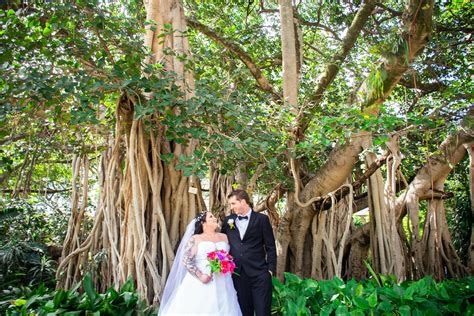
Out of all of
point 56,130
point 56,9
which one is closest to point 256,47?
point 56,130

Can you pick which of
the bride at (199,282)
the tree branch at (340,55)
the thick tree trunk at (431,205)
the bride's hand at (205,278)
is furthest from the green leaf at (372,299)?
the thick tree trunk at (431,205)

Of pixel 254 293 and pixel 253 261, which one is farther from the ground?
pixel 253 261

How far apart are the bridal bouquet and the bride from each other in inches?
2.9

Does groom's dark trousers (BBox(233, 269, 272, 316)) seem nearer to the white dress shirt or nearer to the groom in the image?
the groom

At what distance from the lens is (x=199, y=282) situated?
2.76 metres

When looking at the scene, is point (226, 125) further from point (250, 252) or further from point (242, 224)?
point (250, 252)

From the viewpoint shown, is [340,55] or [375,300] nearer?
[375,300]

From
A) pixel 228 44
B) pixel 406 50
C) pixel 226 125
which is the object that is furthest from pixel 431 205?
pixel 226 125

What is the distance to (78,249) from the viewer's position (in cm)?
383

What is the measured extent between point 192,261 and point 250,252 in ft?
1.19

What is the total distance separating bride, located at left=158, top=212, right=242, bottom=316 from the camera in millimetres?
2703

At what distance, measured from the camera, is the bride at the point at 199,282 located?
106 inches

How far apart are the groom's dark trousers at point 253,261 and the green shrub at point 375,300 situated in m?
0.21

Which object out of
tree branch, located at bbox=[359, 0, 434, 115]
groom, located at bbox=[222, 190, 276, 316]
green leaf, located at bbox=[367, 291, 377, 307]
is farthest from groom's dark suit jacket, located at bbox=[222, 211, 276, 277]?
tree branch, located at bbox=[359, 0, 434, 115]
